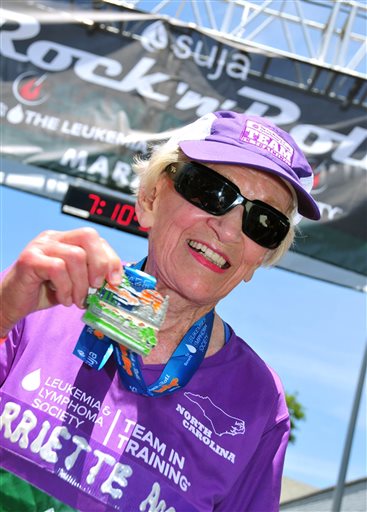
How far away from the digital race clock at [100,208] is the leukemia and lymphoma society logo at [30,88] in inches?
33.6

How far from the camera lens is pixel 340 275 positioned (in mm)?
6559

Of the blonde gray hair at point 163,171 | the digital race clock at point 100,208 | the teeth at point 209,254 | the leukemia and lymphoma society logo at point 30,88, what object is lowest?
the teeth at point 209,254

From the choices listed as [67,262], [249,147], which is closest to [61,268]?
[67,262]

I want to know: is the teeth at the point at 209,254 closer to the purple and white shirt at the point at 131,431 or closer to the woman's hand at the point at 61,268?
the purple and white shirt at the point at 131,431

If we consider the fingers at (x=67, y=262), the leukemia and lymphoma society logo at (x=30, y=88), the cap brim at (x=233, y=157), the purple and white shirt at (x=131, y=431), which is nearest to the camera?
the fingers at (x=67, y=262)

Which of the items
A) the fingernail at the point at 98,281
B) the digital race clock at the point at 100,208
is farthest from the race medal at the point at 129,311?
the digital race clock at the point at 100,208

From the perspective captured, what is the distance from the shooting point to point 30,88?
6.12 m

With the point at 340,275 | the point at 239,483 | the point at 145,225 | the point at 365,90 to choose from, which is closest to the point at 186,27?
the point at 365,90

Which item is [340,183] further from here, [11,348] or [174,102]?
[11,348]

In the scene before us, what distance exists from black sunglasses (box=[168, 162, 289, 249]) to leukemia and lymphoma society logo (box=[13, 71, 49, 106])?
463 cm

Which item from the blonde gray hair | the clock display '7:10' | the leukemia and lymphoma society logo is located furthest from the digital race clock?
the blonde gray hair

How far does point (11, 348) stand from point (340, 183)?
17.2 ft

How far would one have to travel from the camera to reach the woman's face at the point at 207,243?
1687 millimetres

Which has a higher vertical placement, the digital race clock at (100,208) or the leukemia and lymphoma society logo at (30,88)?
the leukemia and lymphoma society logo at (30,88)
